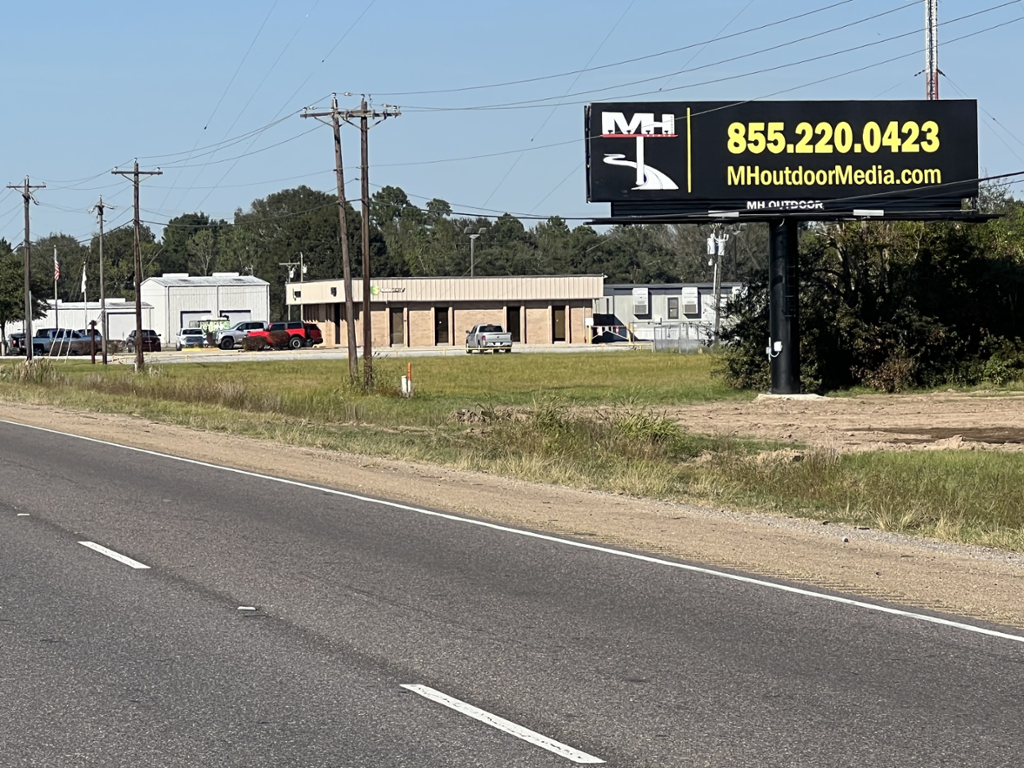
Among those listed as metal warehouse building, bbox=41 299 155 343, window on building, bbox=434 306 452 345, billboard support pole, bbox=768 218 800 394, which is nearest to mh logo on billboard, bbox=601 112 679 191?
billboard support pole, bbox=768 218 800 394

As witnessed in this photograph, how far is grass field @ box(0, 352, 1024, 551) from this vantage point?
16906 millimetres

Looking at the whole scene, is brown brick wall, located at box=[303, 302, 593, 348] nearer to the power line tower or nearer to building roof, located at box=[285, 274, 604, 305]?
building roof, located at box=[285, 274, 604, 305]

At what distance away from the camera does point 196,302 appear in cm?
11431

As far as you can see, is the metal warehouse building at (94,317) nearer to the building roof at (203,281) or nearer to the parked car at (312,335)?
the building roof at (203,281)

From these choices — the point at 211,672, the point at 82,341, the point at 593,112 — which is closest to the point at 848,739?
the point at 211,672

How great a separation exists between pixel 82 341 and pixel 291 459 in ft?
235

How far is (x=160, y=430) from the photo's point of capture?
96.0ft

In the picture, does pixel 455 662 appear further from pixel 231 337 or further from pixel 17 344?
pixel 17 344

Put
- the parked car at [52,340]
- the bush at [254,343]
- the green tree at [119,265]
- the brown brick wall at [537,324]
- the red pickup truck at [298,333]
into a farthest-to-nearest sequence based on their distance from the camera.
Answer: the green tree at [119,265] → the brown brick wall at [537,324] → the red pickup truck at [298,333] → the bush at [254,343] → the parked car at [52,340]

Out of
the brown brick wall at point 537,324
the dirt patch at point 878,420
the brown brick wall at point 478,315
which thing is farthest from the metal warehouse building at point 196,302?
the dirt patch at point 878,420

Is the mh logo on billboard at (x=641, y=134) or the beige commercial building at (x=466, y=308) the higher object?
the mh logo on billboard at (x=641, y=134)

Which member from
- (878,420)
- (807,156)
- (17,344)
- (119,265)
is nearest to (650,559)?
(878,420)

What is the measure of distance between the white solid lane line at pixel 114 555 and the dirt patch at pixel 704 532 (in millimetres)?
4398

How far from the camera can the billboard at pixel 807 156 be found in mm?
39188
